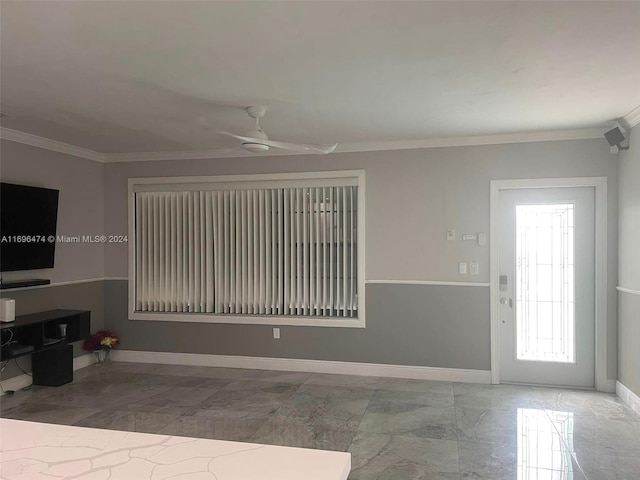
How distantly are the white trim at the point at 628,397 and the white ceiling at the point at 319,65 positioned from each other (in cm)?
260

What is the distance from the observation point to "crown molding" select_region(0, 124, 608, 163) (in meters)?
4.66

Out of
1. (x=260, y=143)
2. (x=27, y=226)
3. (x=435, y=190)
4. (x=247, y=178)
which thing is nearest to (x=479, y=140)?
(x=435, y=190)

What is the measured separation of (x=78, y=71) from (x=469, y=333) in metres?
4.43

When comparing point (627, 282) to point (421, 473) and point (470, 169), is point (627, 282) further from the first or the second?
point (421, 473)

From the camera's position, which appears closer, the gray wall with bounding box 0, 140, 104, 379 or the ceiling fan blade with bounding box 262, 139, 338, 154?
the ceiling fan blade with bounding box 262, 139, 338, 154

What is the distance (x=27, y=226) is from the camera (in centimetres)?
470

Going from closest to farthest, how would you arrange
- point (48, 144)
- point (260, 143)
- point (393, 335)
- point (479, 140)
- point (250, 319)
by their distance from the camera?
point (260, 143) → point (479, 140) → point (48, 144) → point (393, 335) → point (250, 319)

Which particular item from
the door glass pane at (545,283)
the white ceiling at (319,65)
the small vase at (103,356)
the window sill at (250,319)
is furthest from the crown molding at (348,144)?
the small vase at (103,356)

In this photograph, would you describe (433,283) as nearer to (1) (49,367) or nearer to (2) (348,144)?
(2) (348,144)

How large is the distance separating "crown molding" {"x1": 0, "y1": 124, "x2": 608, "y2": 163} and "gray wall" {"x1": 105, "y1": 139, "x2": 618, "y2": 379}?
0.07 metres

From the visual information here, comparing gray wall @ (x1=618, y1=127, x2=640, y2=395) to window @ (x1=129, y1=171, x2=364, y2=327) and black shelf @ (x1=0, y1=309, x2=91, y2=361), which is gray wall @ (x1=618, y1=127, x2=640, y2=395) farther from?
black shelf @ (x1=0, y1=309, x2=91, y2=361)

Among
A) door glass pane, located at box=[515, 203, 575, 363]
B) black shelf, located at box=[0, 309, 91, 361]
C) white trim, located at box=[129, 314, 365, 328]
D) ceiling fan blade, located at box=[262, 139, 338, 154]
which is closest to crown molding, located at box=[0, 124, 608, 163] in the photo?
door glass pane, located at box=[515, 203, 575, 363]

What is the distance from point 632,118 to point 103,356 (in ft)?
21.5

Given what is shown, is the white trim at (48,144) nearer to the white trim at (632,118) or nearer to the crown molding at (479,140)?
the crown molding at (479,140)
